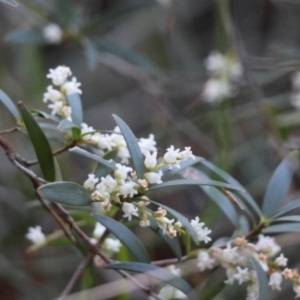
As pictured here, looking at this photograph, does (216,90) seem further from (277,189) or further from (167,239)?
(167,239)

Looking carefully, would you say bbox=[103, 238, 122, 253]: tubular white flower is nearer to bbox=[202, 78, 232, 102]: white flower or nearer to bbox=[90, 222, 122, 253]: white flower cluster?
bbox=[90, 222, 122, 253]: white flower cluster

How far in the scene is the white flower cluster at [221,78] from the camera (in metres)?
1.29

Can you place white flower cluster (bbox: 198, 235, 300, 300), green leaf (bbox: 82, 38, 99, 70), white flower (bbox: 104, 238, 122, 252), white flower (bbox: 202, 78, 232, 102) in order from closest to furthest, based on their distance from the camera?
white flower cluster (bbox: 198, 235, 300, 300) < white flower (bbox: 104, 238, 122, 252) < green leaf (bbox: 82, 38, 99, 70) < white flower (bbox: 202, 78, 232, 102)

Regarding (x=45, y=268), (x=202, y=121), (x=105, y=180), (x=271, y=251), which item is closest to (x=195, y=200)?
(x=202, y=121)

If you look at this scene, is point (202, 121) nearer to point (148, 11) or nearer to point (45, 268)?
point (148, 11)

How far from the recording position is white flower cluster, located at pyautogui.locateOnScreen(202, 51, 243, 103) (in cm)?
129

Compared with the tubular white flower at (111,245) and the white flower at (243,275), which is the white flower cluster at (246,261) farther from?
the tubular white flower at (111,245)

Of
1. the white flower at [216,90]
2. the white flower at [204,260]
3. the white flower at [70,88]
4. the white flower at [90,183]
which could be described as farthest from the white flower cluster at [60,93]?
the white flower at [216,90]

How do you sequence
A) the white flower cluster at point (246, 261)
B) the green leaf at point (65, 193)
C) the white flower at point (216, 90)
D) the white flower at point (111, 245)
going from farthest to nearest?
the white flower at point (216, 90) → the white flower at point (111, 245) → the white flower cluster at point (246, 261) → the green leaf at point (65, 193)

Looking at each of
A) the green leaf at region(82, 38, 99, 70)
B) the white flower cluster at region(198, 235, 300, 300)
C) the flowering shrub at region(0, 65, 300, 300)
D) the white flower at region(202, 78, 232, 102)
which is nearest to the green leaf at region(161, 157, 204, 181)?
the flowering shrub at region(0, 65, 300, 300)

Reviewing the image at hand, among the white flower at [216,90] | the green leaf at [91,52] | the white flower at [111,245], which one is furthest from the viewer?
the white flower at [216,90]

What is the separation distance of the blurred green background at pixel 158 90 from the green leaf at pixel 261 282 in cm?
20

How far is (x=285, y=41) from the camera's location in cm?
177

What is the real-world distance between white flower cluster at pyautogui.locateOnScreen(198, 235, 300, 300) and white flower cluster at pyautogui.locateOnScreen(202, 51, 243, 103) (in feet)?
2.28
